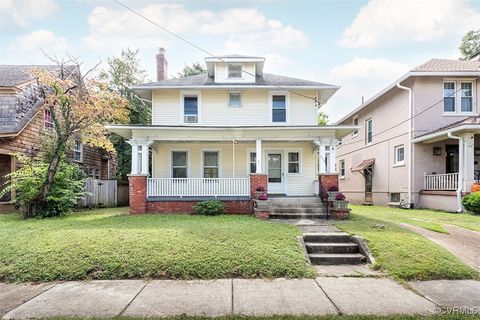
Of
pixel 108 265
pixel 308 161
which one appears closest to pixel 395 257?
pixel 108 265

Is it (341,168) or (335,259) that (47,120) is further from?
(341,168)

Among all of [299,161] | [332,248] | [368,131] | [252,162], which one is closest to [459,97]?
[368,131]

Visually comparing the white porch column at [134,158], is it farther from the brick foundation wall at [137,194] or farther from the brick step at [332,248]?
the brick step at [332,248]

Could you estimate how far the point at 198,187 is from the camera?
38.8 ft

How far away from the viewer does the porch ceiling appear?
37.2 feet

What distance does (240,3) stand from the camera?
32.0 feet

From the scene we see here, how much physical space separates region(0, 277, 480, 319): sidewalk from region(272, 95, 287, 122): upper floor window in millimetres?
9416

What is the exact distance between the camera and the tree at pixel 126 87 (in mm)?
19984

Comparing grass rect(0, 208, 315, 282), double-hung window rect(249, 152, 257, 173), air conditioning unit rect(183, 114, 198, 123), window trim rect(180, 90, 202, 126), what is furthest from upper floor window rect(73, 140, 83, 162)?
double-hung window rect(249, 152, 257, 173)

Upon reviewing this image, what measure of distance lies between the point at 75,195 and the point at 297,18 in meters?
11.2

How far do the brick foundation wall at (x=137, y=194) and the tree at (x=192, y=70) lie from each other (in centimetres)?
1796

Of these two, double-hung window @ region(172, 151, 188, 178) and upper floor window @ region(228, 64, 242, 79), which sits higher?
upper floor window @ region(228, 64, 242, 79)

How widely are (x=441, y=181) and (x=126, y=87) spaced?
66.3 ft
